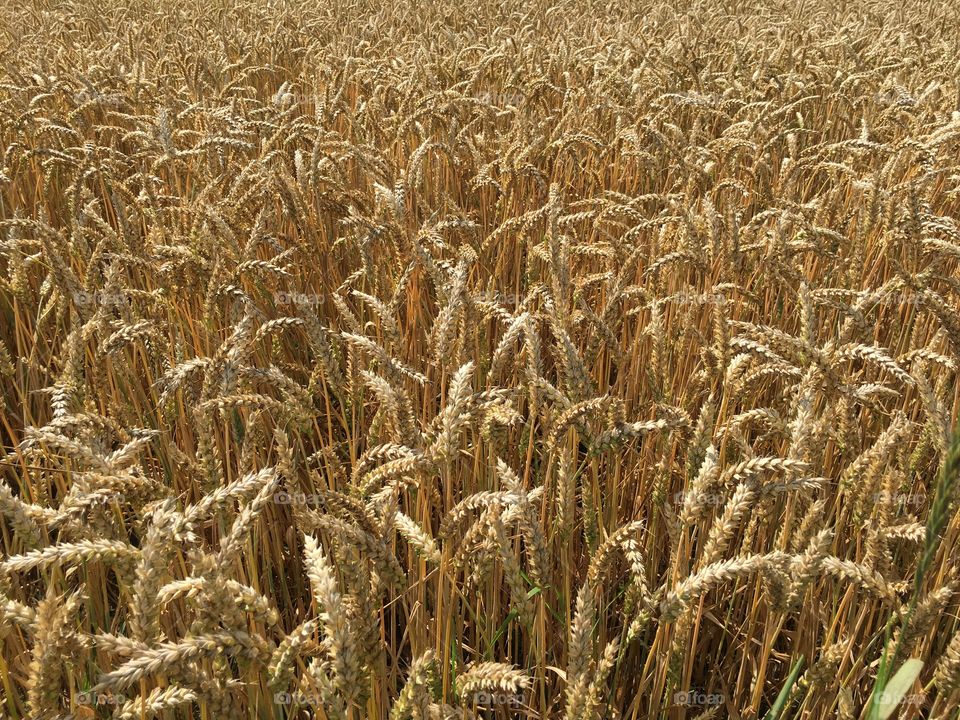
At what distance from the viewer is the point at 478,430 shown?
1555mm

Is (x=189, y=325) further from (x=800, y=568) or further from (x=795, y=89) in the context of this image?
(x=795, y=89)

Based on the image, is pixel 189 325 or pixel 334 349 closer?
pixel 334 349

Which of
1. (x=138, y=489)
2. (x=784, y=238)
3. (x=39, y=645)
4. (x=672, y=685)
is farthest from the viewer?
(x=784, y=238)

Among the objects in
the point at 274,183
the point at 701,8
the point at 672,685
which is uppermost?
the point at 701,8

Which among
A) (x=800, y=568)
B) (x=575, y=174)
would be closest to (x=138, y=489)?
(x=800, y=568)

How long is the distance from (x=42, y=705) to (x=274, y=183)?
1.54m

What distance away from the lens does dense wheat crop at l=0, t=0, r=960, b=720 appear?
0.88 meters

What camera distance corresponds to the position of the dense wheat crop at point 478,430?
2.90 feet

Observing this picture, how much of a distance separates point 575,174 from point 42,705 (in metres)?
2.60

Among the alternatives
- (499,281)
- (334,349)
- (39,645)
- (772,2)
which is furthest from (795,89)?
(772,2)

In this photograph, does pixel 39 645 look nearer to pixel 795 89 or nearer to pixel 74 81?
pixel 74 81

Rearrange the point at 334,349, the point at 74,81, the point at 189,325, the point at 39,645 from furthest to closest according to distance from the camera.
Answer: the point at 74,81
the point at 189,325
the point at 334,349
the point at 39,645

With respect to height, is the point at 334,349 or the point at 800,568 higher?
the point at 334,349

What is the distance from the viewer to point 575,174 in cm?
296
